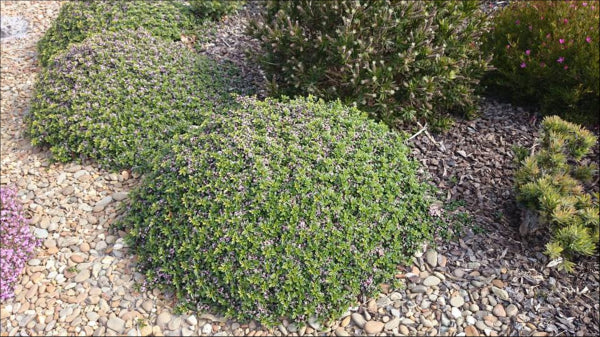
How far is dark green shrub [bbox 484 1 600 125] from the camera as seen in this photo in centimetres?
456

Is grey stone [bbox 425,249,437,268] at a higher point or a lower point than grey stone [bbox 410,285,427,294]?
higher

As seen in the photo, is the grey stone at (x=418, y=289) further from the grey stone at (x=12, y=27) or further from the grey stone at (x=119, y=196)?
the grey stone at (x=12, y=27)

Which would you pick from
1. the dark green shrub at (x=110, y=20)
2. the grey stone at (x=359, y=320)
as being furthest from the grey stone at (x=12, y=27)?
the grey stone at (x=359, y=320)

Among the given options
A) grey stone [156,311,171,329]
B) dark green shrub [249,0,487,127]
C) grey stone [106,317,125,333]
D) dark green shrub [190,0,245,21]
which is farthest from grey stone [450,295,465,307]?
dark green shrub [190,0,245,21]

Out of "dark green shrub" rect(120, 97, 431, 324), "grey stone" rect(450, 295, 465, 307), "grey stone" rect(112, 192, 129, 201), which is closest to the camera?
"dark green shrub" rect(120, 97, 431, 324)

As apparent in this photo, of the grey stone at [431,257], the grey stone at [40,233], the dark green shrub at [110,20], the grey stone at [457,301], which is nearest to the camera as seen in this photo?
the grey stone at [457,301]

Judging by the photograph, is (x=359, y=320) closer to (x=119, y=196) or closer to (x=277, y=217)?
(x=277, y=217)

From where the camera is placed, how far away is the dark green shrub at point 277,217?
3270mm

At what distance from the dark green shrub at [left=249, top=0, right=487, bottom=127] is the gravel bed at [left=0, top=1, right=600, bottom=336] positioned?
1.85 feet

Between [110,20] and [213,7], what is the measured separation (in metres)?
1.29

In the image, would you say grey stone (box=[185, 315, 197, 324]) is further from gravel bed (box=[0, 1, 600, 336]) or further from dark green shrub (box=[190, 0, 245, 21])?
dark green shrub (box=[190, 0, 245, 21])

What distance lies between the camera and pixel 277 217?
11.0 ft

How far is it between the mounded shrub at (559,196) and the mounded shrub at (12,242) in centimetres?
388

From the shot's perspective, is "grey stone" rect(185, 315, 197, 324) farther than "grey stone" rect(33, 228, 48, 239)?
No
